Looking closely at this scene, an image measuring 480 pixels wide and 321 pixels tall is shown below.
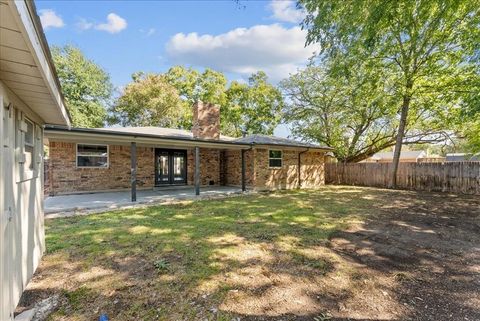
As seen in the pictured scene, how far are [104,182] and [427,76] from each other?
16416 millimetres

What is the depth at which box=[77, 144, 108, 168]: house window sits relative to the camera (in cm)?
1061

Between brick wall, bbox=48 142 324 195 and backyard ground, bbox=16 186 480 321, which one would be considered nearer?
backyard ground, bbox=16 186 480 321

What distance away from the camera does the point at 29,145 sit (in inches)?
133

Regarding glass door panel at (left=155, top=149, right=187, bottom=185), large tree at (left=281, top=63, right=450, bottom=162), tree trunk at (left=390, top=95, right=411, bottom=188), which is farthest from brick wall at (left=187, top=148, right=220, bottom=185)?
tree trunk at (left=390, top=95, right=411, bottom=188)

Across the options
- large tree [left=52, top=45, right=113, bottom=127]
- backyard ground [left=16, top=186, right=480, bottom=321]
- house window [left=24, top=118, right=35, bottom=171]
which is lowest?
backyard ground [left=16, top=186, right=480, bottom=321]

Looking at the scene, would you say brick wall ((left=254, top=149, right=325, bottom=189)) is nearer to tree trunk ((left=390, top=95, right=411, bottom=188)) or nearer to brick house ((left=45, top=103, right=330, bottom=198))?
brick house ((left=45, top=103, right=330, bottom=198))

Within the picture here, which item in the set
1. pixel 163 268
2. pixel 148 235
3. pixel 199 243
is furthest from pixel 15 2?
pixel 148 235

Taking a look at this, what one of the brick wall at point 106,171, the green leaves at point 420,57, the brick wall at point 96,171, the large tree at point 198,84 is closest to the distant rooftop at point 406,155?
the green leaves at point 420,57

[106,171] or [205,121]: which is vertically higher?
[205,121]

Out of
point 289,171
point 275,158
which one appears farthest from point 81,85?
point 289,171

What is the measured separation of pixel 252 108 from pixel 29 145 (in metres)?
24.6

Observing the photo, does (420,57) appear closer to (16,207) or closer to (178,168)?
(178,168)

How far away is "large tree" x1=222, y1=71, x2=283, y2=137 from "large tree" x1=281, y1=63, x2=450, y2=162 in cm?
603

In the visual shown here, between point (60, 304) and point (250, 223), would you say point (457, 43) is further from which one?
point (60, 304)
